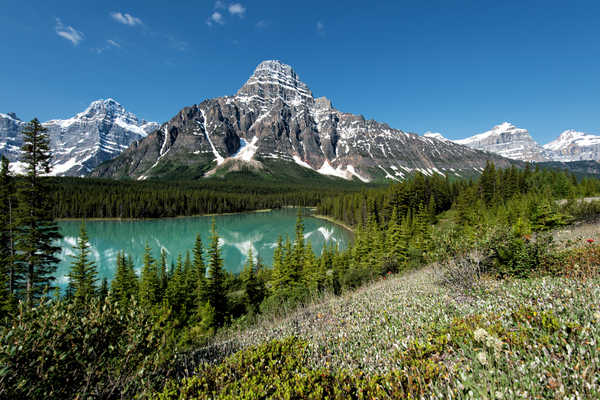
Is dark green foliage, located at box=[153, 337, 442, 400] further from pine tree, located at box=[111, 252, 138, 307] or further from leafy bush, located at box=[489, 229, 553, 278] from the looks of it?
pine tree, located at box=[111, 252, 138, 307]

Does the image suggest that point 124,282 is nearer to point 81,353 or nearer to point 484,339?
point 81,353

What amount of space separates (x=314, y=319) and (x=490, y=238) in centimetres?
743

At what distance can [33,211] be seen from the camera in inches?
755

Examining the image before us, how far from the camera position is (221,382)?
3.94 metres

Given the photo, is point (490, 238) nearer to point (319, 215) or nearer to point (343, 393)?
point (343, 393)

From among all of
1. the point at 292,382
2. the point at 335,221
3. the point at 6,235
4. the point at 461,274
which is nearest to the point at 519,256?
the point at 461,274

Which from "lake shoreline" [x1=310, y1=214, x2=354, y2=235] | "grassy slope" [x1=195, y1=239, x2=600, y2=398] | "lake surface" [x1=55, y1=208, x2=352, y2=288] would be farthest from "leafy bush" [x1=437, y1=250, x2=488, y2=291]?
"lake shoreline" [x1=310, y1=214, x2=354, y2=235]

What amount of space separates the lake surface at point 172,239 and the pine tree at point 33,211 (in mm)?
24181

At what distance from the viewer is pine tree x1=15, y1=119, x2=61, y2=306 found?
1892 centimetres

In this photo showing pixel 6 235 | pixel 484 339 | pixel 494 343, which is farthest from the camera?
pixel 6 235

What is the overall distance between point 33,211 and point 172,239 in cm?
5932

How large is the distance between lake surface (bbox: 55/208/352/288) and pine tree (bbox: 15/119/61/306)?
24.2 meters

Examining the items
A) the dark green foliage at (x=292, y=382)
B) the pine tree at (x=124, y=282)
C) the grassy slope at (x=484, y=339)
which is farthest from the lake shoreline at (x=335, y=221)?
the dark green foliage at (x=292, y=382)

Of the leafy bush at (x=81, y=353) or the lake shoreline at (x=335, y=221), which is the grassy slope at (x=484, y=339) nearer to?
the leafy bush at (x=81, y=353)
